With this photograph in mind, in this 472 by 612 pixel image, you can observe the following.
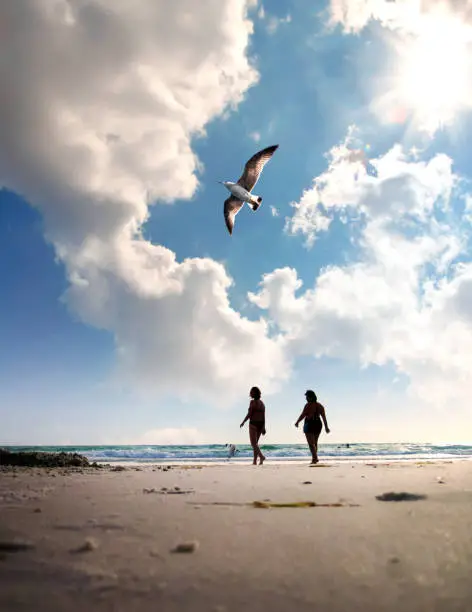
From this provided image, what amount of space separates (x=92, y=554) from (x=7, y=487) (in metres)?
3.29

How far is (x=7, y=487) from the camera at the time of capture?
4754mm

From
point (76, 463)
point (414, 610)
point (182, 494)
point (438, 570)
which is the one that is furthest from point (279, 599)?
point (76, 463)

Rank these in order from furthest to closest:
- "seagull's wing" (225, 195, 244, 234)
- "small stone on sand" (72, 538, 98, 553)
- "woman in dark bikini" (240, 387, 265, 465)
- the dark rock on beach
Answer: "seagull's wing" (225, 195, 244, 234), "woman in dark bikini" (240, 387, 265, 465), the dark rock on beach, "small stone on sand" (72, 538, 98, 553)

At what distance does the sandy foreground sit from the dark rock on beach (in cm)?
688

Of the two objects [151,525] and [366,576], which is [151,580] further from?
[151,525]

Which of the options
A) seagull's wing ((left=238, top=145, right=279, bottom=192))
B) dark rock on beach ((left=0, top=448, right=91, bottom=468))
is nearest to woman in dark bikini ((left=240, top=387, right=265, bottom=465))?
dark rock on beach ((left=0, top=448, right=91, bottom=468))

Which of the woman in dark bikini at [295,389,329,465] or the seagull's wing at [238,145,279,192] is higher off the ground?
the seagull's wing at [238,145,279,192]

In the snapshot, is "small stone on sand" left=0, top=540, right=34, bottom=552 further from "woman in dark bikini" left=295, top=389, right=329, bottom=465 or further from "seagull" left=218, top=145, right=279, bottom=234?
"seagull" left=218, top=145, right=279, bottom=234

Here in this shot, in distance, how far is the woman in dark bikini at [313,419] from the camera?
1243cm

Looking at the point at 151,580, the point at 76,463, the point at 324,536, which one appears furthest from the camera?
the point at 76,463

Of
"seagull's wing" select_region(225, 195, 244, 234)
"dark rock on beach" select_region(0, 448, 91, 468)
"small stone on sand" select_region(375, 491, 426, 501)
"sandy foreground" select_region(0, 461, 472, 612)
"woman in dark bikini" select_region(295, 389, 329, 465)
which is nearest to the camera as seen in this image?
"sandy foreground" select_region(0, 461, 472, 612)

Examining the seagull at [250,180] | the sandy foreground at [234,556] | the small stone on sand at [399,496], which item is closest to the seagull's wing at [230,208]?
the seagull at [250,180]

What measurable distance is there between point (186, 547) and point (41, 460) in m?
9.42

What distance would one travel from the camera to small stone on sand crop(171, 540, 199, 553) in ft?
6.89
